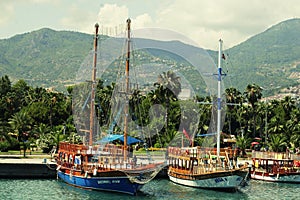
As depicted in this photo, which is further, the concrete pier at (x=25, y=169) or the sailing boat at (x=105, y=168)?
the concrete pier at (x=25, y=169)

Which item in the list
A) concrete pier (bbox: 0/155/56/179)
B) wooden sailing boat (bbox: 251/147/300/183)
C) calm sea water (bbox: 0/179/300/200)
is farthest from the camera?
wooden sailing boat (bbox: 251/147/300/183)

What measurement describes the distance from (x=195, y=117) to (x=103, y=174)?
5425 centimetres

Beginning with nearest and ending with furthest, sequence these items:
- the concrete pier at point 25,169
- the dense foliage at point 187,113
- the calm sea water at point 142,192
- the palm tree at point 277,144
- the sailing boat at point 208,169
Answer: the calm sea water at point 142,192 → the sailing boat at point 208,169 → the concrete pier at point 25,169 → the palm tree at point 277,144 → the dense foliage at point 187,113

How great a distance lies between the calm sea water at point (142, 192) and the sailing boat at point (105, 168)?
74cm

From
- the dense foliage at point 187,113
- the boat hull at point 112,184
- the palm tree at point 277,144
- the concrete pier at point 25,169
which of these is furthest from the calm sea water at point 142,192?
the dense foliage at point 187,113

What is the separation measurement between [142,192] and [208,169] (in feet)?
25.4

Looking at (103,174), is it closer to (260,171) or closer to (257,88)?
(260,171)

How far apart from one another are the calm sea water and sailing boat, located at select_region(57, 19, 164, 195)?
0.74 m

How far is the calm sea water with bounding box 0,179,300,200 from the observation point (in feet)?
145

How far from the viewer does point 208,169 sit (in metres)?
50.8

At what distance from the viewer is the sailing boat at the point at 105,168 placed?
148 ft

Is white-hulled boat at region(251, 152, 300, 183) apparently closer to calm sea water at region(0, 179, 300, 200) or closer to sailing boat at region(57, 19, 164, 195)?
calm sea water at region(0, 179, 300, 200)

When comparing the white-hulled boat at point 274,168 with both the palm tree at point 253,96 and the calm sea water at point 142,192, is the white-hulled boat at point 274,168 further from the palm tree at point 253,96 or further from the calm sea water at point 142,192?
the palm tree at point 253,96

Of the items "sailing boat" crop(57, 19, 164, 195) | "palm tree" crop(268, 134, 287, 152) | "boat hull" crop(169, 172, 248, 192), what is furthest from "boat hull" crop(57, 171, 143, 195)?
"palm tree" crop(268, 134, 287, 152)
